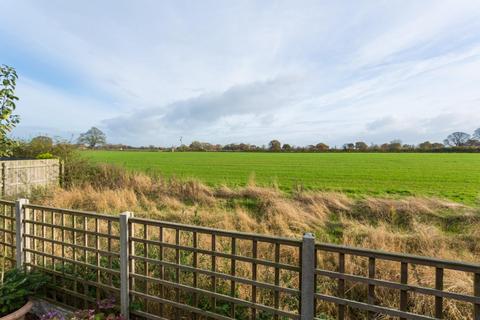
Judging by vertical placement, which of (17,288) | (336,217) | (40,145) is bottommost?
(336,217)

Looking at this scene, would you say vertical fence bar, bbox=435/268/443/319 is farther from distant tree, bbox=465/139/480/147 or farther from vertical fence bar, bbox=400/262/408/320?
distant tree, bbox=465/139/480/147

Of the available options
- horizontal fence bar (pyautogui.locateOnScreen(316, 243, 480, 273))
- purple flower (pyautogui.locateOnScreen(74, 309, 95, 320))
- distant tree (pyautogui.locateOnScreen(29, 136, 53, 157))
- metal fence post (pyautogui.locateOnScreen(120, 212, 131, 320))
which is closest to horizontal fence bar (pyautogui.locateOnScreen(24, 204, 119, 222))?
metal fence post (pyautogui.locateOnScreen(120, 212, 131, 320))

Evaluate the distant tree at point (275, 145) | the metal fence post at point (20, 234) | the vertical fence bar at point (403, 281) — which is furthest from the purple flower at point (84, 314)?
the distant tree at point (275, 145)

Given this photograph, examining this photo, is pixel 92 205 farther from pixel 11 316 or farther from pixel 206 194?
pixel 11 316

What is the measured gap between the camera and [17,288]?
352 centimetres

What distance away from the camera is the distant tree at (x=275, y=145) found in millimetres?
78875

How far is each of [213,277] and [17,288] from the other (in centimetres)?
252

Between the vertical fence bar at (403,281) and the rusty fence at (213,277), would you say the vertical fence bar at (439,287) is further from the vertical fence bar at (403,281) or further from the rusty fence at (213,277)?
the vertical fence bar at (403,281)

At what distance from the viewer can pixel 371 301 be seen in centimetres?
222

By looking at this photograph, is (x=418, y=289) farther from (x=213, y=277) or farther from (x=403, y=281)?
(x=213, y=277)

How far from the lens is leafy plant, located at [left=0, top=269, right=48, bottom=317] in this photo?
3.33 metres

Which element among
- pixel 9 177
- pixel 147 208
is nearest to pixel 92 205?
pixel 147 208

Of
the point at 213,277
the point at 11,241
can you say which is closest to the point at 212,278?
the point at 213,277

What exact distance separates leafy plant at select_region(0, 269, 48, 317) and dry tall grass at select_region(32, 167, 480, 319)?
3677 millimetres
